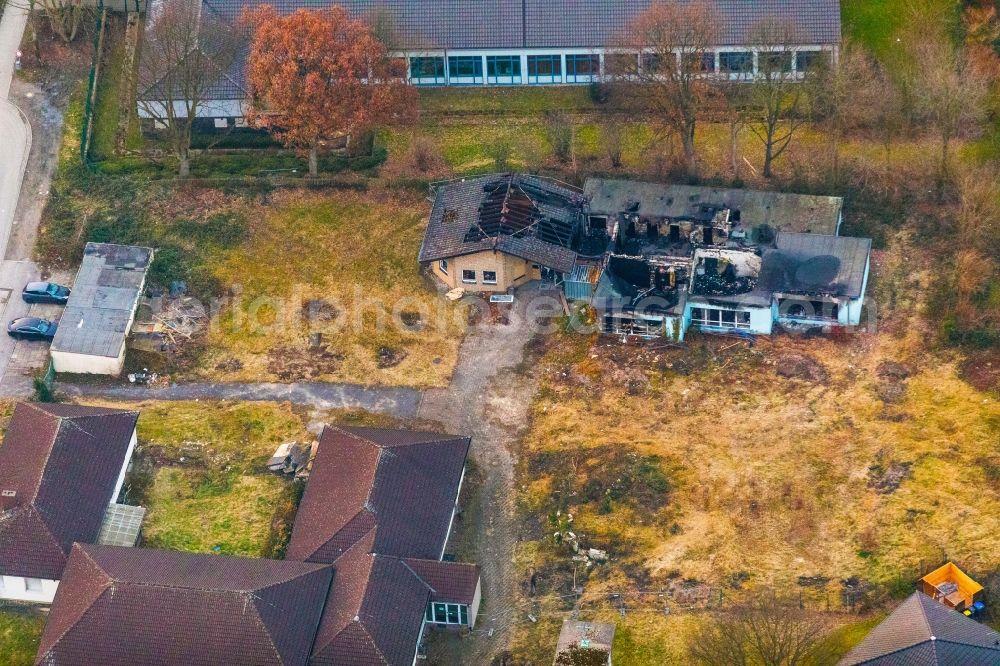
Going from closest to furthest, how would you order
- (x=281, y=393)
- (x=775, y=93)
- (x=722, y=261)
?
(x=281, y=393)
(x=722, y=261)
(x=775, y=93)

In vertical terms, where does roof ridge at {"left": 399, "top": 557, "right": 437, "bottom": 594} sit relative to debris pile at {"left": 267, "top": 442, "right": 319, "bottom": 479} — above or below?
below

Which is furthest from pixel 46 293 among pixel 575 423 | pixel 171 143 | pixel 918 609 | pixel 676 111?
pixel 918 609

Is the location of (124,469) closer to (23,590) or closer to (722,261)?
(23,590)

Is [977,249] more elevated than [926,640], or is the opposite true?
[977,249]

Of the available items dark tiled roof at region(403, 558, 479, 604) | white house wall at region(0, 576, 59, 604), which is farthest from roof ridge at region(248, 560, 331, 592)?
white house wall at region(0, 576, 59, 604)

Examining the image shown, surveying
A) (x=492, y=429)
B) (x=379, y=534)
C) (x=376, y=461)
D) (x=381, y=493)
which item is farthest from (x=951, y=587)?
(x=376, y=461)

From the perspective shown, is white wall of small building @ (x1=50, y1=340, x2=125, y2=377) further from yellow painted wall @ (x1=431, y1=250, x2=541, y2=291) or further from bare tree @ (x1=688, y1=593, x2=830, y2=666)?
bare tree @ (x1=688, y1=593, x2=830, y2=666)

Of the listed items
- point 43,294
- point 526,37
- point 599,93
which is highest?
point 526,37
